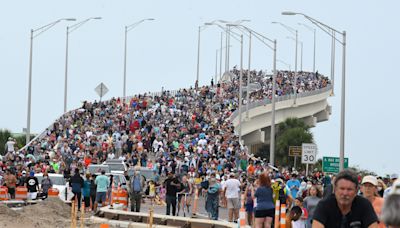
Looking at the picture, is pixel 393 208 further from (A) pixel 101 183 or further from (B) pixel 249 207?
(A) pixel 101 183

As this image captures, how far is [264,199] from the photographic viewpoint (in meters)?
21.6

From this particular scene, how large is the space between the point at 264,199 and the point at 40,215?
1232cm

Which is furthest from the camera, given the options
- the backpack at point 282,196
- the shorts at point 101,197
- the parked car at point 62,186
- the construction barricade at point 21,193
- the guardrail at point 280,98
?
Answer: the guardrail at point 280,98

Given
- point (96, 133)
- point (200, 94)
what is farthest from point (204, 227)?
point (200, 94)

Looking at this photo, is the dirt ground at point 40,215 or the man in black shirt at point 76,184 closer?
the dirt ground at point 40,215

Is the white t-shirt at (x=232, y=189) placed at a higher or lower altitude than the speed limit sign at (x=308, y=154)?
lower

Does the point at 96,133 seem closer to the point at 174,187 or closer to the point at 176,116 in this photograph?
the point at 176,116

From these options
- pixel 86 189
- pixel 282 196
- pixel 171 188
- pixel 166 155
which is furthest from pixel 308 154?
pixel 282 196

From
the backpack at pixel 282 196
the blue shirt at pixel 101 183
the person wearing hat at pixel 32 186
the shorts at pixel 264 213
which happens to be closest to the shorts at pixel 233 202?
the backpack at pixel 282 196

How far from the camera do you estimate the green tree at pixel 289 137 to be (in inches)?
4190

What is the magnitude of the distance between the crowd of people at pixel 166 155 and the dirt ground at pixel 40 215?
1.80m

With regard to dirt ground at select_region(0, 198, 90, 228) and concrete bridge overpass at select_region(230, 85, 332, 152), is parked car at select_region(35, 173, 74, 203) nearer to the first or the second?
dirt ground at select_region(0, 198, 90, 228)

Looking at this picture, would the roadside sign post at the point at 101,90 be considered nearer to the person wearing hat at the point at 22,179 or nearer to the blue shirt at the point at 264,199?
the person wearing hat at the point at 22,179

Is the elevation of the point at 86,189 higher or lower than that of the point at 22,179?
lower
